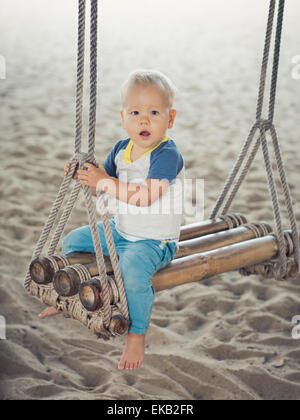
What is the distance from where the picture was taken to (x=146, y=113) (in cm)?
163

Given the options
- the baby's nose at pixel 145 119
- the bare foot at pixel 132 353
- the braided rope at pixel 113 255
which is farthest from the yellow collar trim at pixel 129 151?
the bare foot at pixel 132 353

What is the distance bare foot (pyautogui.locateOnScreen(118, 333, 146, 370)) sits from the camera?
5.37ft

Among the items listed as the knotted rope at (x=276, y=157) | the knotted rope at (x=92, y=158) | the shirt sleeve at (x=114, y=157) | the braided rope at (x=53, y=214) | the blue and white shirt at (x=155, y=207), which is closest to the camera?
the knotted rope at (x=92, y=158)

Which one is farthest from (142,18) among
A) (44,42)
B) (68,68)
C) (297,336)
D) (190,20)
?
(297,336)

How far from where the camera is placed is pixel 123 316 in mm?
1570

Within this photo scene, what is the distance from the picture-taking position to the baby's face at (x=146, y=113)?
1619 millimetres

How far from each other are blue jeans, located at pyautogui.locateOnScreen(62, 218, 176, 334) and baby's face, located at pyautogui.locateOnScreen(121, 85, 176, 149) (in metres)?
0.33

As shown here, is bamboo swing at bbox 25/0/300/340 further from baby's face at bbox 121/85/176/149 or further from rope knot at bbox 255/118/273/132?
baby's face at bbox 121/85/176/149

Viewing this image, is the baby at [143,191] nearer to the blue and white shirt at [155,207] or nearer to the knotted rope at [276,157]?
the blue and white shirt at [155,207]

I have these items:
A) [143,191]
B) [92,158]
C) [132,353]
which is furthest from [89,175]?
[132,353]

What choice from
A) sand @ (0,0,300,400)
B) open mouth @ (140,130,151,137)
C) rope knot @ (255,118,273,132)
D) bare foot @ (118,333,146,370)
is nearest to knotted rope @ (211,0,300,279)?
rope knot @ (255,118,273,132)

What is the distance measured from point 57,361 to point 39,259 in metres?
0.61

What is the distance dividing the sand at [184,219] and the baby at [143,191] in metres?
0.47
